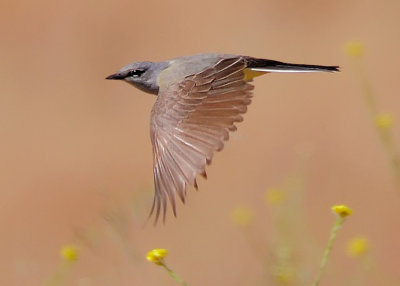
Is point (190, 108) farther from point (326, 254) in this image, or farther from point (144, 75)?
point (326, 254)

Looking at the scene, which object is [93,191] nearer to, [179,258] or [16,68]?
[179,258]

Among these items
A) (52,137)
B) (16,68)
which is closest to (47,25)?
(16,68)

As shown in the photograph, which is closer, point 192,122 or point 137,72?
point 192,122

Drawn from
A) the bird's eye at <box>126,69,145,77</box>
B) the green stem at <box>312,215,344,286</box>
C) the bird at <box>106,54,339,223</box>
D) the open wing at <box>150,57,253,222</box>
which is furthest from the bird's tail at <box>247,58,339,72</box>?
the green stem at <box>312,215,344,286</box>

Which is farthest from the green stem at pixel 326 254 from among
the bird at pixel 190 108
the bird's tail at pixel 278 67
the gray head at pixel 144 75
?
the gray head at pixel 144 75

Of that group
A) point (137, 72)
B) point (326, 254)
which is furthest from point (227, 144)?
point (326, 254)

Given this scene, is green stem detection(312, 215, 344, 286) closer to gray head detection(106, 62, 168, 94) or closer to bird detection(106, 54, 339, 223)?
bird detection(106, 54, 339, 223)

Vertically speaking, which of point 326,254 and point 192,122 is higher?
point 192,122
